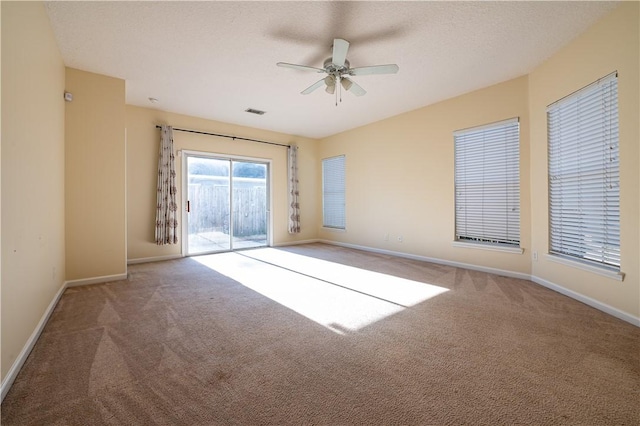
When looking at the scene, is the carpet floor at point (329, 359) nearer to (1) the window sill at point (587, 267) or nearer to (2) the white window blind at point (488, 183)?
(1) the window sill at point (587, 267)

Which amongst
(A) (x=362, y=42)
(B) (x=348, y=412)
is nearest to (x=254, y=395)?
(B) (x=348, y=412)

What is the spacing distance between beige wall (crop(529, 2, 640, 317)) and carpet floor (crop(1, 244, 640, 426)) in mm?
250

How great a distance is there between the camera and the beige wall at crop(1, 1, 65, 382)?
1643 millimetres

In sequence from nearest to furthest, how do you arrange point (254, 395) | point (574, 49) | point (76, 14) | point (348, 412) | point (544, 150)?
point (348, 412) < point (254, 395) < point (76, 14) < point (574, 49) < point (544, 150)

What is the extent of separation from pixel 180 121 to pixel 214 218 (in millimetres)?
2067

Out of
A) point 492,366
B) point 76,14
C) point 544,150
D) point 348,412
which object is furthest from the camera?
point 544,150

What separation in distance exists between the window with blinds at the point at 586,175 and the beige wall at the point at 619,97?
97 mm

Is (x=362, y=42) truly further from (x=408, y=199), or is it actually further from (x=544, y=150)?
(x=408, y=199)

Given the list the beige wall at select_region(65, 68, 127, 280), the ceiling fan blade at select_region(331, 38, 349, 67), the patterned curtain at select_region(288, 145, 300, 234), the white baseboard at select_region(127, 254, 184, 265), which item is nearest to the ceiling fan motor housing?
the ceiling fan blade at select_region(331, 38, 349, 67)

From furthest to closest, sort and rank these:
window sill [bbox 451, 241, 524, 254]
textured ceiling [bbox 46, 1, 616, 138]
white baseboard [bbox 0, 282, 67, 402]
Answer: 1. window sill [bbox 451, 241, 524, 254]
2. textured ceiling [bbox 46, 1, 616, 138]
3. white baseboard [bbox 0, 282, 67, 402]

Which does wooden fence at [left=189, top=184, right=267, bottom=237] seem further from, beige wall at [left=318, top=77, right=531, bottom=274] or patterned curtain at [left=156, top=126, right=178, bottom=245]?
beige wall at [left=318, top=77, right=531, bottom=274]

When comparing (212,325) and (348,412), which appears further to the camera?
(212,325)

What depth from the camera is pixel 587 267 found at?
9.18ft

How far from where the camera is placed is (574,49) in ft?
9.70
